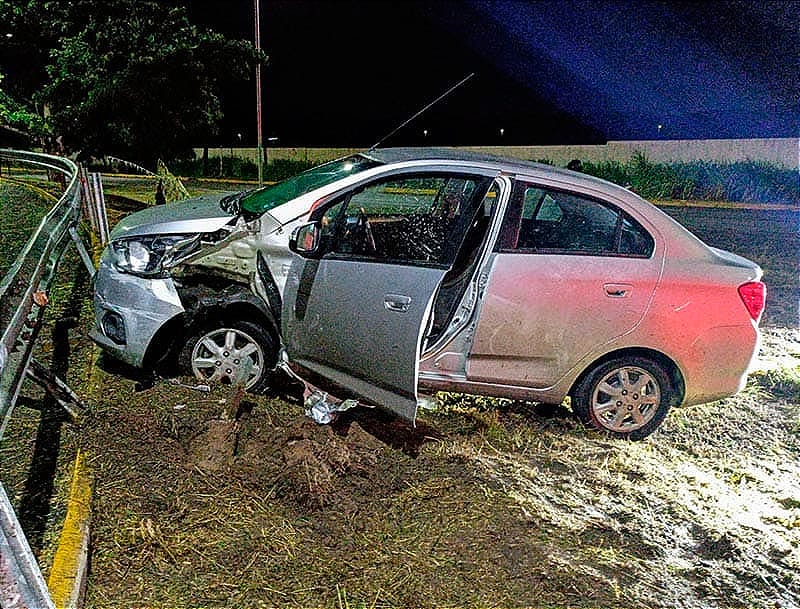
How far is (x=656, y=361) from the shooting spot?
16.5ft

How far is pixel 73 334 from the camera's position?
639 centimetres

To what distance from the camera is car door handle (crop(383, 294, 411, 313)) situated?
4.37 m

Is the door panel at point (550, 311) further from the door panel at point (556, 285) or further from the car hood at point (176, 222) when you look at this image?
the car hood at point (176, 222)

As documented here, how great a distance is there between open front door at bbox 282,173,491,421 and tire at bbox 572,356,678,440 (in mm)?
1420

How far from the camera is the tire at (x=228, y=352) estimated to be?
4906 millimetres

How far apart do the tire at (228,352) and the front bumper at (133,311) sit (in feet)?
0.83

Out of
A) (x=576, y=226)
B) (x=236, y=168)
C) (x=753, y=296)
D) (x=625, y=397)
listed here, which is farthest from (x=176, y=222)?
(x=236, y=168)

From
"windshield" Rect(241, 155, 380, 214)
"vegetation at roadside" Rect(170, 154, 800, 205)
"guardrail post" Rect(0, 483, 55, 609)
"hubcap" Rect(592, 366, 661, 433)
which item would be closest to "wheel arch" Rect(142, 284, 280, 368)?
"windshield" Rect(241, 155, 380, 214)

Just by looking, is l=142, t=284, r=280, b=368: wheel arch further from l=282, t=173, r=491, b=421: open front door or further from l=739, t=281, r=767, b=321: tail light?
l=739, t=281, r=767, b=321: tail light

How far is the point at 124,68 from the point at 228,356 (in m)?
13.6

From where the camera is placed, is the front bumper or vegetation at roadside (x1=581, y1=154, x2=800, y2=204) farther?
vegetation at roadside (x1=581, y1=154, x2=800, y2=204)

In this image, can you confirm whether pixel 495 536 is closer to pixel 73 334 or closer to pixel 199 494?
pixel 199 494

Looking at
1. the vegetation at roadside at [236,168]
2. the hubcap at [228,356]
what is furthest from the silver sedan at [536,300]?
the vegetation at roadside at [236,168]

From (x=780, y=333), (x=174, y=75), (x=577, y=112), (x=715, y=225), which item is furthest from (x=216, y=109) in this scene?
(x=577, y=112)
